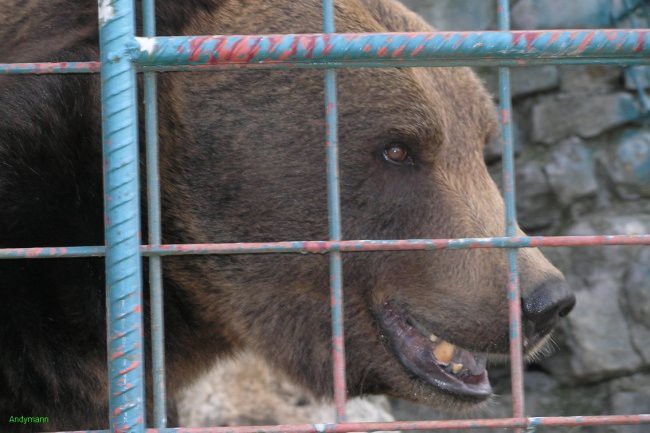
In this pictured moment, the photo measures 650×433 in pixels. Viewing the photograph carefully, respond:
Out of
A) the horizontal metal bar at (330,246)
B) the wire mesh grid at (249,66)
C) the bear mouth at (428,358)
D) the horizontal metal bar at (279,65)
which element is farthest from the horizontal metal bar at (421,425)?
the bear mouth at (428,358)

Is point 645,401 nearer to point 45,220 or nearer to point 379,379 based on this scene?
point 379,379

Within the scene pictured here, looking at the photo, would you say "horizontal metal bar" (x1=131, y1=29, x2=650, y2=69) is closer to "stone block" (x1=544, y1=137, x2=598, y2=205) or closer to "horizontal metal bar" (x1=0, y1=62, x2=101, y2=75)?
"horizontal metal bar" (x1=0, y1=62, x2=101, y2=75)

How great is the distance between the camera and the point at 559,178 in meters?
5.19

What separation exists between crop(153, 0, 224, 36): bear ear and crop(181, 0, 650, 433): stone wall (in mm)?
2817

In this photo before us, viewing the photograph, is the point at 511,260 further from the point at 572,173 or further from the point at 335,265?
the point at 572,173

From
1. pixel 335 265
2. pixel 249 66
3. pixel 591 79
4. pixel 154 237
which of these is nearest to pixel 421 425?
pixel 335 265

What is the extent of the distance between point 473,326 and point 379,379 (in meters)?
0.34

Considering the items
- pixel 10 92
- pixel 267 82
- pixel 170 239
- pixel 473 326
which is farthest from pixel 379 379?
pixel 10 92

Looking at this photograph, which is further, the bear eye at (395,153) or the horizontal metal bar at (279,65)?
the bear eye at (395,153)

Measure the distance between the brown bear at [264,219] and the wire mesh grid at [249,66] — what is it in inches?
31.6

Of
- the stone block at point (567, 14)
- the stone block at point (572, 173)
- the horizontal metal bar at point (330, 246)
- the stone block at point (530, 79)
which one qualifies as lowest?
the horizontal metal bar at point (330, 246)

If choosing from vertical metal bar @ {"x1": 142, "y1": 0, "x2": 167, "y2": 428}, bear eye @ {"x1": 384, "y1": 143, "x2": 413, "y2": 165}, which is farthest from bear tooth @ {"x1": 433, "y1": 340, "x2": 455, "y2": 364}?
vertical metal bar @ {"x1": 142, "y1": 0, "x2": 167, "y2": 428}

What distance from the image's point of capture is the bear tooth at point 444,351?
270cm

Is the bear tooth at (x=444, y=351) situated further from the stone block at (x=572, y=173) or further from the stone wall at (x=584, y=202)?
the stone block at (x=572, y=173)
